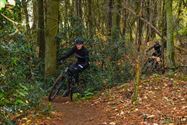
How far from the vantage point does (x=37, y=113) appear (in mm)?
9516

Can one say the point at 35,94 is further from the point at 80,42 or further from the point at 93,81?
the point at 93,81

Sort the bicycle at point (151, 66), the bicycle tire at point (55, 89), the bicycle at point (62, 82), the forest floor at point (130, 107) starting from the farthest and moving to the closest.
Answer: the bicycle at point (151, 66) < the bicycle at point (62, 82) < the bicycle tire at point (55, 89) < the forest floor at point (130, 107)

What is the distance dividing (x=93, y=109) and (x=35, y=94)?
2.23m

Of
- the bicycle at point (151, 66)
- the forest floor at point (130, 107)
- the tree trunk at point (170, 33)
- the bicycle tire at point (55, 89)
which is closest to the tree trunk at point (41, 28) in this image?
the bicycle at point (151, 66)

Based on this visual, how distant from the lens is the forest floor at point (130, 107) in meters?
8.80

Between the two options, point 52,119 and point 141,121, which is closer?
point 141,121

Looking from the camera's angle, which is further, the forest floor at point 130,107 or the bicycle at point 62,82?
the bicycle at point 62,82

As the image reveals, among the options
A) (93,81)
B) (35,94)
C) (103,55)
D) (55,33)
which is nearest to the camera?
(35,94)

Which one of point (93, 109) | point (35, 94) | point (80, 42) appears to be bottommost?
point (93, 109)

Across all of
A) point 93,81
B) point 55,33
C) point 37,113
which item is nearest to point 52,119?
point 37,113

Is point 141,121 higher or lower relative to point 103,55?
lower

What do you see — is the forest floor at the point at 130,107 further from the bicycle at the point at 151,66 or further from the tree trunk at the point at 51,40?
the bicycle at the point at 151,66

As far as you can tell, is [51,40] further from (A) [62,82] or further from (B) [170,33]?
(B) [170,33]

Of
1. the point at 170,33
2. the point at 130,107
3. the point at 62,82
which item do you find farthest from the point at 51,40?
the point at 130,107
